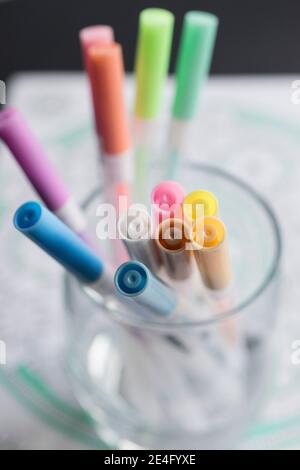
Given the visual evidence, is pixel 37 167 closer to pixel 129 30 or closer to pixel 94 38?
pixel 94 38

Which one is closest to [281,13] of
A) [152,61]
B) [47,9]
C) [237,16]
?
[237,16]

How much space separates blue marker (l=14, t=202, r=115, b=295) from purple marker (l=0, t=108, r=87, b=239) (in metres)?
0.02

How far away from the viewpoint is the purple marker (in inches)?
8.4

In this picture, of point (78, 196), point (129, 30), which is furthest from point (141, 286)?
point (129, 30)

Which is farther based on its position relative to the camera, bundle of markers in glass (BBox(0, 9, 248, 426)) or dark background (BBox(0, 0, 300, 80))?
dark background (BBox(0, 0, 300, 80))

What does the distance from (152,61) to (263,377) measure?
0.13 meters

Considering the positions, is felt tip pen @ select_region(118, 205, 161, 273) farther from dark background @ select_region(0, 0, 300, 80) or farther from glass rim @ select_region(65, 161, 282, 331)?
dark background @ select_region(0, 0, 300, 80)

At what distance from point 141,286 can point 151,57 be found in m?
0.09

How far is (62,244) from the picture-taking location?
7.9 inches

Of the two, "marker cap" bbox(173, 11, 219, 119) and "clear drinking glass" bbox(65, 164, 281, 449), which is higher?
"marker cap" bbox(173, 11, 219, 119)

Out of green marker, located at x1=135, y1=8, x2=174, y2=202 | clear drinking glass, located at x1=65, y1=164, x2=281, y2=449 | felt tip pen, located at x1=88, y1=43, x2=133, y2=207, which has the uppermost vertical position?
green marker, located at x1=135, y1=8, x2=174, y2=202

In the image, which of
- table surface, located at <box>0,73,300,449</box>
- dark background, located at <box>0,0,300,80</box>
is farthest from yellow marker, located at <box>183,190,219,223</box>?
dark background, located at <box>0,0,300,80</box>

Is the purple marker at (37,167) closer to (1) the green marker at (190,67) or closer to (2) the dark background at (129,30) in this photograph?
(1) the green marker at (190,67)

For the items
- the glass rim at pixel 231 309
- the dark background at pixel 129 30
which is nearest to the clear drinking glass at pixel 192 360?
the glass rim at pixel 231 309
